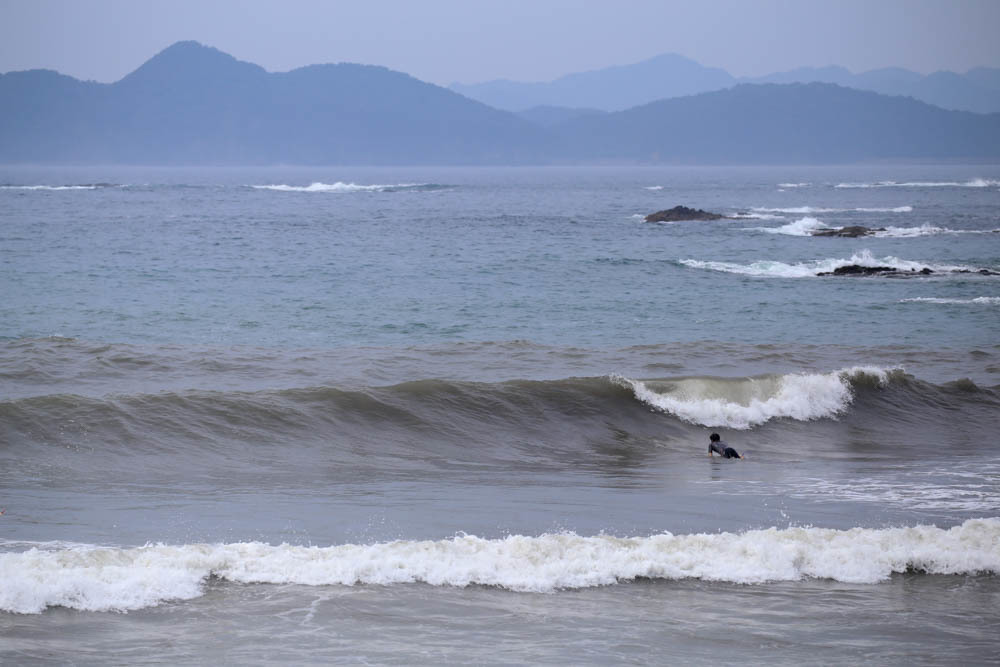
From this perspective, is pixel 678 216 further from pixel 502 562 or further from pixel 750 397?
pixel 502 562

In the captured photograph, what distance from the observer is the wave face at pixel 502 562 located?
30.2ft

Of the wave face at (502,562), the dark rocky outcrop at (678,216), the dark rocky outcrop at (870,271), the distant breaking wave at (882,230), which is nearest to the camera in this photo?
the wave face at (502,562)

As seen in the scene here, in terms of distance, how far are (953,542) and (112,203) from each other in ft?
265

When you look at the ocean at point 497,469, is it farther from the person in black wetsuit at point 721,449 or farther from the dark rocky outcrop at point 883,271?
the dark rocky outcrop at point 883,271

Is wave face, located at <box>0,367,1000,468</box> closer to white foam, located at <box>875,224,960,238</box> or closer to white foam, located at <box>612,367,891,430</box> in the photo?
white foam, located at <box>612,367,891,430</box>

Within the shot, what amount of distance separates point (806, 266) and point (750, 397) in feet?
76.5

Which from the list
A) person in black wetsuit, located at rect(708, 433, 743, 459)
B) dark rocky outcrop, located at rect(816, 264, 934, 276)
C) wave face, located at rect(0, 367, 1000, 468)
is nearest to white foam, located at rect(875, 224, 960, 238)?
dark rocky outcrop, located at rect(816, 264, 934, 276)

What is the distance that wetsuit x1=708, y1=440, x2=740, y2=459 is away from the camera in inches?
614

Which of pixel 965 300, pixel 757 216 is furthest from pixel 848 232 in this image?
pixel 965 300

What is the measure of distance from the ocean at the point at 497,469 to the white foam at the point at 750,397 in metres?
0.06

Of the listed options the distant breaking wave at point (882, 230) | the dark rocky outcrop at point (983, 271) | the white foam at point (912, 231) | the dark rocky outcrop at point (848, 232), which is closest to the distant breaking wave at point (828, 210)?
the distant breaking wave at point (882, 230)

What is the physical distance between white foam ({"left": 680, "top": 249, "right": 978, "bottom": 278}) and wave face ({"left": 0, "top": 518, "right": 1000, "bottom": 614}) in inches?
1112

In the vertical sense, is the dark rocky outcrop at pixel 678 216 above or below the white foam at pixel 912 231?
above

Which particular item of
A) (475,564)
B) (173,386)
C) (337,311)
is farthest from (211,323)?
(475,564)
